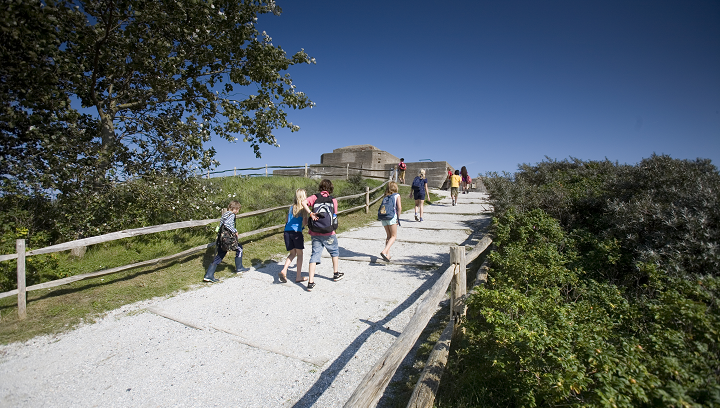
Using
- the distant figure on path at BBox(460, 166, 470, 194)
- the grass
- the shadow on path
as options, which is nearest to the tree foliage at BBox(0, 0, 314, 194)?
the grass

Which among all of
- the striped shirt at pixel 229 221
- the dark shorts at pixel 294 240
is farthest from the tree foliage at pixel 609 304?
the striped shirt at pixel 229 221

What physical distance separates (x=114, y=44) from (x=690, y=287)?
8692mm

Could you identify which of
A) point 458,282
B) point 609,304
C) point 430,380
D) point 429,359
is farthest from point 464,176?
point 430,380

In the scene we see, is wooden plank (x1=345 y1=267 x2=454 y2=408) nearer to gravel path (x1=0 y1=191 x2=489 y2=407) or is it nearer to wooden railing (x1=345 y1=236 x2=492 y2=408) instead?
wooden railing (x1=345 y1=236 x2=492 y2=408)

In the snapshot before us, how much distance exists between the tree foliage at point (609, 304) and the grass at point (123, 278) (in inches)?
187

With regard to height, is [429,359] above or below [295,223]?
below

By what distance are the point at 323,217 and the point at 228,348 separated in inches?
86.6

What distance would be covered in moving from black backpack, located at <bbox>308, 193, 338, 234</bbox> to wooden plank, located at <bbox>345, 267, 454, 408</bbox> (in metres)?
2.32

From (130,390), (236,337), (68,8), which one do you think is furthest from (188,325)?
(68,8)

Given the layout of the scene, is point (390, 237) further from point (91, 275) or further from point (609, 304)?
point (91, 275)

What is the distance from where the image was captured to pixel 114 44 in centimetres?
607

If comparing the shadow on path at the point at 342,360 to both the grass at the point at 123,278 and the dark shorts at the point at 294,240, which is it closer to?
the dark shorts at the point at 294,240

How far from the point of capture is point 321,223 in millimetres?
5160

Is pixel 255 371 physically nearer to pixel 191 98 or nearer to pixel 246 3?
pixel 191 98
